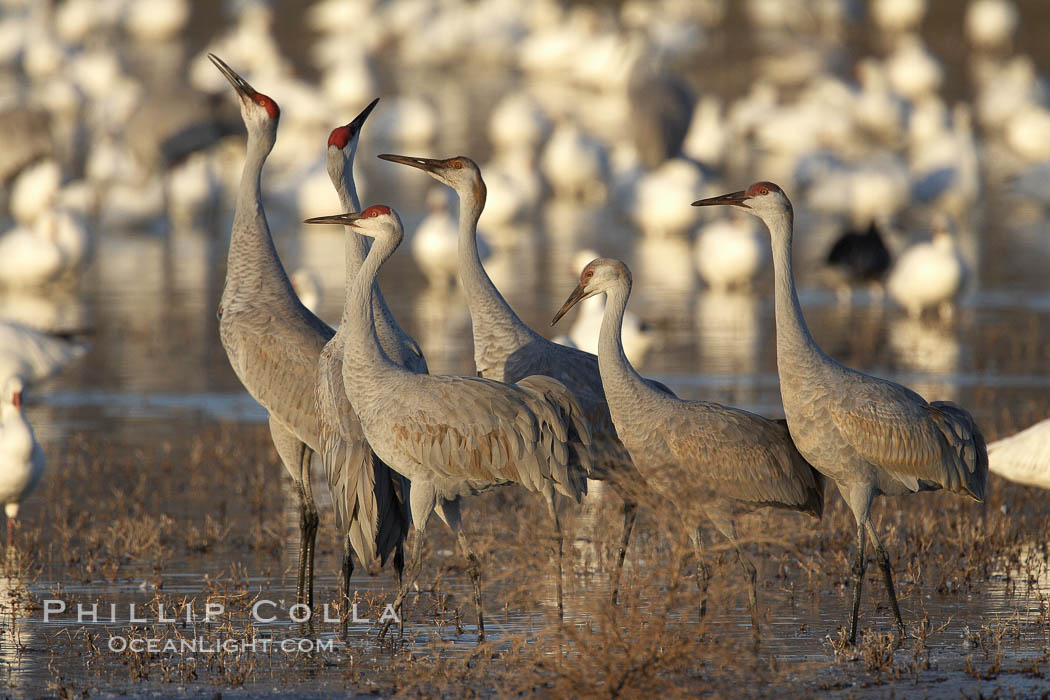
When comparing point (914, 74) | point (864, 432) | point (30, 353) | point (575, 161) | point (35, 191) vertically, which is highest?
point (914, 74)

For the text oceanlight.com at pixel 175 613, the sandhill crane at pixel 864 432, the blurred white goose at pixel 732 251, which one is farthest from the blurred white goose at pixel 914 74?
the text oceanlight.com at pixel 175 613

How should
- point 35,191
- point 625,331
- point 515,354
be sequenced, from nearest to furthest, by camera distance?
point 515,354 → point 625,331 → point 35,191

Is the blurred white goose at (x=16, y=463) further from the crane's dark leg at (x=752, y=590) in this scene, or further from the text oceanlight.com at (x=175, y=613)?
the crane's dark leg at (x=752, y=590)

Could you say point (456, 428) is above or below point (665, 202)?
below

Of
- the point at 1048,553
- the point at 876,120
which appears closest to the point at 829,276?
the point at 1048,553

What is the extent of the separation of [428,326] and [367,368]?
333 inches

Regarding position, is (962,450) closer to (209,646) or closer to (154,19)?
(209,646)

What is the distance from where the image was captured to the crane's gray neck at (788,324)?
7.37 m

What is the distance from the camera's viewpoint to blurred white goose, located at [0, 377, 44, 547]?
868 centimetres

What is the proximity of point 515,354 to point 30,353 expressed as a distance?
→ 5.13 meters

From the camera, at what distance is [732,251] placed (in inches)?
686

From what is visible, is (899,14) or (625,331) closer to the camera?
(625,331)

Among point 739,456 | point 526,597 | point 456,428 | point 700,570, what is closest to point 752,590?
point 700,570

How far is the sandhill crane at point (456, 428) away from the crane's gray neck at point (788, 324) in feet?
3.09
